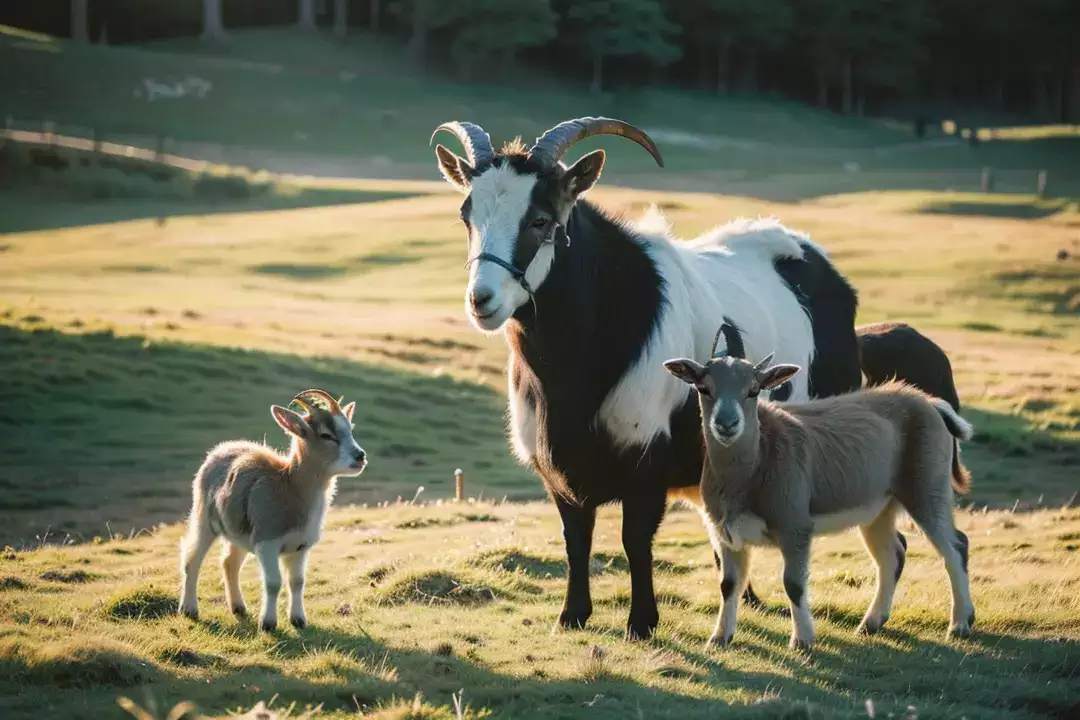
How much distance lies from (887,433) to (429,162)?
6132 centimetres

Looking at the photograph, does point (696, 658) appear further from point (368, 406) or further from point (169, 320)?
point (169, 320)

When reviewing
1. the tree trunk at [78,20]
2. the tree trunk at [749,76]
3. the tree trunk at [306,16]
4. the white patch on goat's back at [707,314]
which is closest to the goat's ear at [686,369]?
the white patch on goat's back at [707,314]

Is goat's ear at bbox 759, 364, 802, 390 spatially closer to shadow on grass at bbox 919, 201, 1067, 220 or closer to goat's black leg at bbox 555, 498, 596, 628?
goat's black leg at bbox 555, 498, 596, 628

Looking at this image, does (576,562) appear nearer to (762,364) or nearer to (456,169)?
(762,364)

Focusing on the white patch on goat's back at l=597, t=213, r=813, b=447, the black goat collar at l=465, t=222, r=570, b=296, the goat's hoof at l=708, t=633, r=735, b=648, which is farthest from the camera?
the white patch on goat's back at l=597, t=213, r=813, b=447

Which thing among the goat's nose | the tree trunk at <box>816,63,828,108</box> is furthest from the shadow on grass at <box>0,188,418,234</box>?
the tree trunk at <box>816,63,828,108</box>

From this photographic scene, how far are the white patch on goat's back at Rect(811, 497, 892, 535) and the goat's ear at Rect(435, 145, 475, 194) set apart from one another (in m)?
3.39

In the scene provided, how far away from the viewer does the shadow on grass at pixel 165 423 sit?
1828cm

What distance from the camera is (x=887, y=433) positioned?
9.19 meters

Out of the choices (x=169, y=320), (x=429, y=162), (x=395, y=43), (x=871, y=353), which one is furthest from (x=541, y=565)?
(x=395, y=43)

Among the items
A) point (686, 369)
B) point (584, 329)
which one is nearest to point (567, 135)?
point (584, 329)

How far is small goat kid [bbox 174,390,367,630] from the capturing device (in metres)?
9.35

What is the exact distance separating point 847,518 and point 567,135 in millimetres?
3363

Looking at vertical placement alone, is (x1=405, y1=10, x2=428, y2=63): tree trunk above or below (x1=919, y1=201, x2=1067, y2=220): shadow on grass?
above
